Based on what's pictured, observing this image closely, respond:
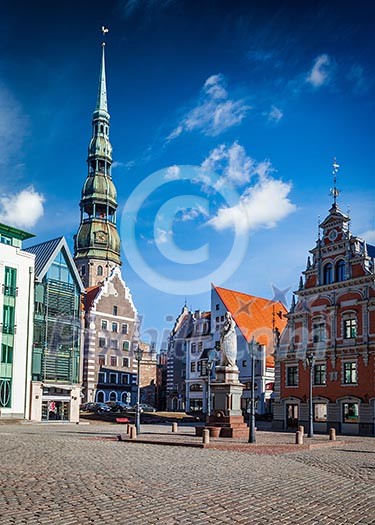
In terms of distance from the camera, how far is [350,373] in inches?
1737

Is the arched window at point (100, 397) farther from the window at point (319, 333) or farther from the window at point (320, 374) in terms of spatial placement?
the window at point (319, 333)

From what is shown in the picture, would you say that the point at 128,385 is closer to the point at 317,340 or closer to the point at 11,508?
the point at 317,340

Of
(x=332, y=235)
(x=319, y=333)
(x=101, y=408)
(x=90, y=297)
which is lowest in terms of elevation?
(x=101, y=408)

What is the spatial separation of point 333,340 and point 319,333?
1752mm

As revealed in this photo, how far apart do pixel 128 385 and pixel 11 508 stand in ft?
216

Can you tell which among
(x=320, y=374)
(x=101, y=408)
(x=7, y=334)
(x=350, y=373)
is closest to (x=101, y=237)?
(x=101, y=408)

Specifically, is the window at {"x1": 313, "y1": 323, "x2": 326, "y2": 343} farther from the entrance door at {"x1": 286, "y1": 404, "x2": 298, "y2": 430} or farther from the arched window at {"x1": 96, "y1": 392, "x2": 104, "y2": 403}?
the arched window at {"x1": 96, "y1": 392, "x2": 104, "y2": 403}

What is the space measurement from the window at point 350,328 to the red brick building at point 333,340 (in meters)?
0.07

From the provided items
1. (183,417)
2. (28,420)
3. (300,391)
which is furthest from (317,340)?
(28,420)

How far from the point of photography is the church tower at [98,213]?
9456 centimetres

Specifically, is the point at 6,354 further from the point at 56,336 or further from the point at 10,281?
the point at 56,336

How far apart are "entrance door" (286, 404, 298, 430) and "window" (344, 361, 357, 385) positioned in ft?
18.5

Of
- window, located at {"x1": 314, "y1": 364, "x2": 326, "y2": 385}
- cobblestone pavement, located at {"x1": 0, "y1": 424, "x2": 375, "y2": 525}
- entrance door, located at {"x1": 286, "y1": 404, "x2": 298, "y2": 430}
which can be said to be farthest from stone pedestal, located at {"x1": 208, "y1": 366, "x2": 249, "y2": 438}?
entrance door, located at {"x1": 286, "y1": 404, "x2": 298, "y2": 430}

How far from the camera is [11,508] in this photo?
1007cm
